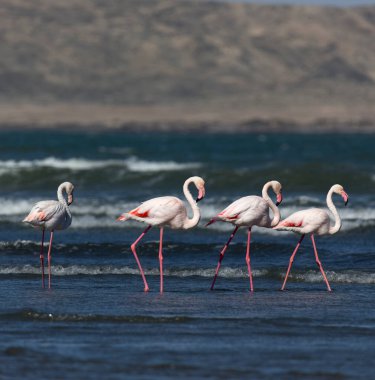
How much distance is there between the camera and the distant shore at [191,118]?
107812 mm

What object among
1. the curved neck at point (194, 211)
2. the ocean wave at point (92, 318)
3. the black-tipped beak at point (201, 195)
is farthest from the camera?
the curved neck at point (194, 211)

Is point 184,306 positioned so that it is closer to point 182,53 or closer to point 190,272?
point 190,272

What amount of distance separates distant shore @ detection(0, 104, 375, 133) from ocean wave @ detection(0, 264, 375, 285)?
90146 mm

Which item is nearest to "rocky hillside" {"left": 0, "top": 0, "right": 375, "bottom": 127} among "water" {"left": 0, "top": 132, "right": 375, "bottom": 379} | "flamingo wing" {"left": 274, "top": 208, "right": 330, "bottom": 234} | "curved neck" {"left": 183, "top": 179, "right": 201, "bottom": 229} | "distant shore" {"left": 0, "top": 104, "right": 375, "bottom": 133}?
"distant shore" {"left": 0, "top": 104, "right": 375, "bottom": 133}

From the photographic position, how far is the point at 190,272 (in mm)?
13953

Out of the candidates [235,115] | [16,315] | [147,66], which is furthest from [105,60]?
[16,315]

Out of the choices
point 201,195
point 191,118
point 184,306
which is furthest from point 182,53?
point 184,306

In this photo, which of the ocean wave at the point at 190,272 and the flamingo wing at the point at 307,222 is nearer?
the flamingo wing at the point at 307,222

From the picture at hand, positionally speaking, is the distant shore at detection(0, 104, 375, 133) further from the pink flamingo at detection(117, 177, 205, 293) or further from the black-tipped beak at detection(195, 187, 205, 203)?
the black-tipped beak at detection(195, 187, 205, 203)

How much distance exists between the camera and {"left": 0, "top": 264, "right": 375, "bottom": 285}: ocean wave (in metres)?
13.5

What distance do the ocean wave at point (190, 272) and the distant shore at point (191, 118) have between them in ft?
296

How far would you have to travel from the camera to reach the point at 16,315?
10.4 m

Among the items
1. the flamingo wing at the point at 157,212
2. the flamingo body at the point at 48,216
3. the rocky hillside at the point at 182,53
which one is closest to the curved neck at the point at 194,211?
the flamingo wing at the point at 157,212

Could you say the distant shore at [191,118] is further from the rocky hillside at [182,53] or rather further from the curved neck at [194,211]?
the curved neck at [194,211]
